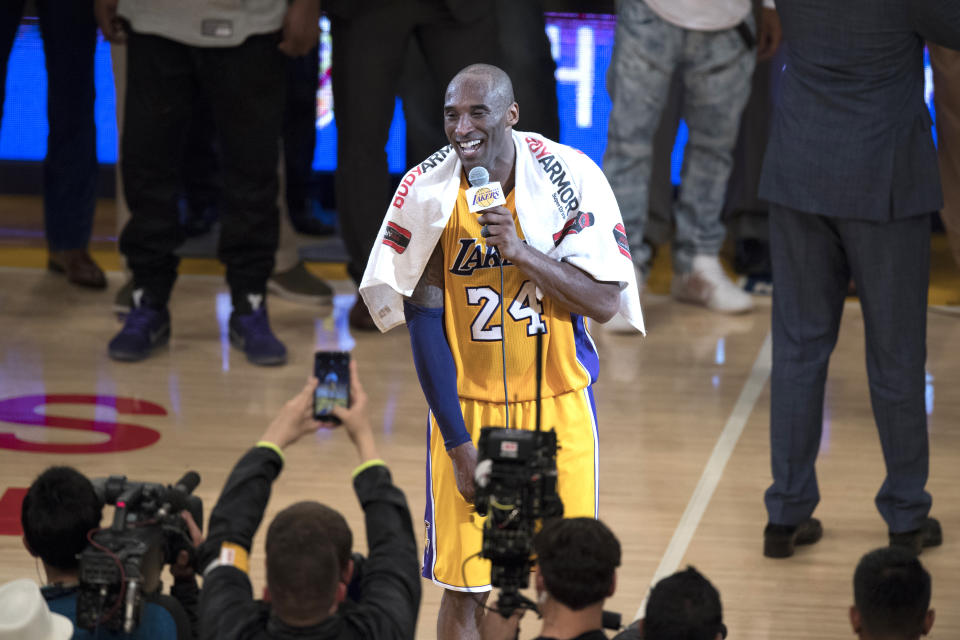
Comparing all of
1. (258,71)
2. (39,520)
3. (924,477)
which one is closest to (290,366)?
(258,71)

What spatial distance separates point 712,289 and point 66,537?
16.6 feet

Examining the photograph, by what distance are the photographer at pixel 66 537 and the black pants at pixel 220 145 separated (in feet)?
11.1

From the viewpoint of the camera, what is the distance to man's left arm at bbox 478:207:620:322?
3.19 metres

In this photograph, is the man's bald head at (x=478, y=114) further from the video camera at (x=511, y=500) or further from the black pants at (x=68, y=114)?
the black pants at (x=68, y=114)

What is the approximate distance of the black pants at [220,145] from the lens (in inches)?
247

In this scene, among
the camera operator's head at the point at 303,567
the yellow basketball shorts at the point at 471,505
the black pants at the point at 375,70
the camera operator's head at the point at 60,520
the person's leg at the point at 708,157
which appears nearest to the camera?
the camera operator's head at the point at 303,567

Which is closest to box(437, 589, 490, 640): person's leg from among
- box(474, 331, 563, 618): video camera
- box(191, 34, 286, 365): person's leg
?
box(474, 331, 563, 618): video camera

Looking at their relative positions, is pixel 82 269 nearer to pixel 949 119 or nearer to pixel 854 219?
pixel 949 119

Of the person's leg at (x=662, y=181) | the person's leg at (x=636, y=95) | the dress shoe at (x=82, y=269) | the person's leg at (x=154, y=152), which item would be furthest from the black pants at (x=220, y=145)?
the person's leg at (x=662, y=181)

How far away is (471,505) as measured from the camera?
361 cm

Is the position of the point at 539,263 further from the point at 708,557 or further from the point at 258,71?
the point at 258,71

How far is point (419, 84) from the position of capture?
7750 mm

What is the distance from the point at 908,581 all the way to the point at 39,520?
1.92 m

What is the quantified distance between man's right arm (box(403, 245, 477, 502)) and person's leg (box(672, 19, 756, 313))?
155 inches
